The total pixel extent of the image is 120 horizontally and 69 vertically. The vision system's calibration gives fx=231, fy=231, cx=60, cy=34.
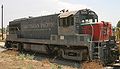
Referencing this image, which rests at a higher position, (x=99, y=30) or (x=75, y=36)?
(x=99, y=30)

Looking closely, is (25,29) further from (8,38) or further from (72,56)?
(72,56)

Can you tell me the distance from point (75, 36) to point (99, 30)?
185 centimetres

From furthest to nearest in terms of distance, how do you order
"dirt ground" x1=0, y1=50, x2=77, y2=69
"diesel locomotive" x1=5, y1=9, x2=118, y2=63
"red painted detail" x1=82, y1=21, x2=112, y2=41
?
1. "red painted detail" x1=82, y1=21, x2=112, y2=41
2. "diesel locomotive" x1=5, y1=9, x2=118, y2=63
3. "dirt ground" x1=0, y1=50, x2=77, y2=69

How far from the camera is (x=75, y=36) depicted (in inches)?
642

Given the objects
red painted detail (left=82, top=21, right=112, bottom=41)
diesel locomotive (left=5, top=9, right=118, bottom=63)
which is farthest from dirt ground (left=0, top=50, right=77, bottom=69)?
red painted detail (left=82, top=21, right=112, bottom=41)

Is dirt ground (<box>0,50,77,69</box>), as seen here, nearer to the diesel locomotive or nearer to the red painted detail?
the diesel locomotive

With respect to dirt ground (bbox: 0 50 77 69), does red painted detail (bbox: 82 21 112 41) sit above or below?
above

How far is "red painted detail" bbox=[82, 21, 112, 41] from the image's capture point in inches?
605

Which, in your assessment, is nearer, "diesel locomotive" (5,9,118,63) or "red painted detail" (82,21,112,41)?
"diesel locomotive" (5,9,118,63)

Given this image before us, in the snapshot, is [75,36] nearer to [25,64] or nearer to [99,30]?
[99,30]

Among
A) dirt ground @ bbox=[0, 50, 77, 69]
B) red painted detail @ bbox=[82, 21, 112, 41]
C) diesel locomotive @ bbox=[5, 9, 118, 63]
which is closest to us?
dirt ground @ bbox=[0, 50, 77, 69]

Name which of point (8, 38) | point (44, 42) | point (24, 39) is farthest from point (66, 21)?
point (8, 38)

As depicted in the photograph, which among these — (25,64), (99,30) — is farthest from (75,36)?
(25,64)

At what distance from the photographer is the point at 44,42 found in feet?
66.4
